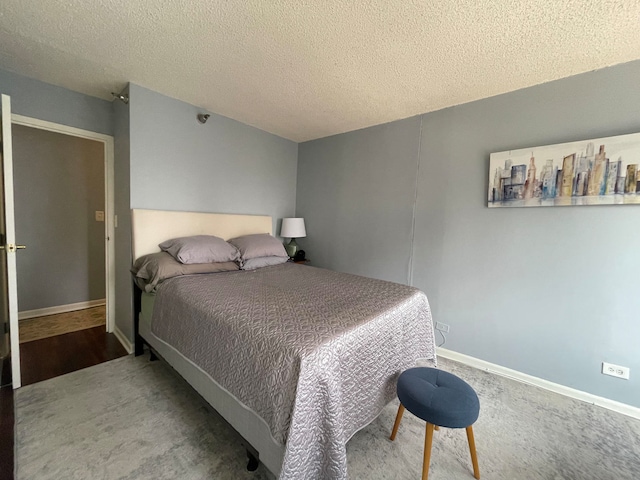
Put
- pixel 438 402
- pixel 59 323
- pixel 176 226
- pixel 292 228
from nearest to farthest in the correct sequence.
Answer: pixel 438 402 < pixel 176 226 < pixel 59 323 < pixel 292 228

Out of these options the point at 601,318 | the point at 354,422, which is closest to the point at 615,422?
the point at 601,318

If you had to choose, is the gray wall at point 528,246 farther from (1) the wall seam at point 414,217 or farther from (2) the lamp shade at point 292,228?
(2) the lamp shade at point 292,228

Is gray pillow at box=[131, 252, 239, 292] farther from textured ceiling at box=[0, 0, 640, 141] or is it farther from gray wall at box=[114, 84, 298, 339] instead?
textured ceiling at box=[0, 0, 640, 141]

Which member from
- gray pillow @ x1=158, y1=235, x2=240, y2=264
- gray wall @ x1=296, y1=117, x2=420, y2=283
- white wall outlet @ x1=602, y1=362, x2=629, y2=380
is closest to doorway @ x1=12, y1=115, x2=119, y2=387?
gray pillow @ x1=158, y1=235, x2=240, y2=264

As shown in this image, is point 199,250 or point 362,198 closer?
point 199,250

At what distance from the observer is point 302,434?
0.96m

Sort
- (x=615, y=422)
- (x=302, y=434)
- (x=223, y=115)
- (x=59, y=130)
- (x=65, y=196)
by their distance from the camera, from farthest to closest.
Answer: (x=65, y=196) < (x=223, y=115) < (x=59, y=130) < (x=615, y=422) < (x=302, y=434)

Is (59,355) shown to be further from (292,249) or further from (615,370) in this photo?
(615,370)

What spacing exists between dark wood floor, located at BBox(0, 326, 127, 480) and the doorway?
0.4 inches

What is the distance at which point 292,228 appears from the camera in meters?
3.50

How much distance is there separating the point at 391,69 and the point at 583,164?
5.19 ft

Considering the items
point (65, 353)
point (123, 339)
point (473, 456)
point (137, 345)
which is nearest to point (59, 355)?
point (65, 353)

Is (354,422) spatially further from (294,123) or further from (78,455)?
(294,123)

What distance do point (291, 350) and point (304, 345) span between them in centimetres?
6
